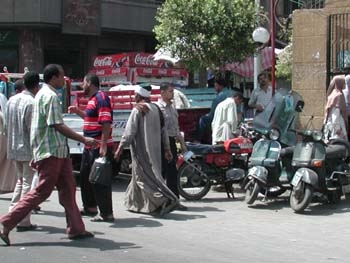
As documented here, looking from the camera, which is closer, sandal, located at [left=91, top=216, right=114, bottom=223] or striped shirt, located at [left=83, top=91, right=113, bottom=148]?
striped shirt, located at [left=83, top=91, right=113, bottom=148]

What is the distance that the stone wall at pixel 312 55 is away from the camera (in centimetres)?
1400

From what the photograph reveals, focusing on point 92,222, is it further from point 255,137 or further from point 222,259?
point 255,137

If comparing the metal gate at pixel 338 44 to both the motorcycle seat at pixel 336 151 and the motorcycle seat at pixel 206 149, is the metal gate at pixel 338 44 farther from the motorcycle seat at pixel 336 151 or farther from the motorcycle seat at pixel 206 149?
the motorcycle seat at pixel 206 149

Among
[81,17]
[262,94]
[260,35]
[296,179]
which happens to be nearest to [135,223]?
[296,179]

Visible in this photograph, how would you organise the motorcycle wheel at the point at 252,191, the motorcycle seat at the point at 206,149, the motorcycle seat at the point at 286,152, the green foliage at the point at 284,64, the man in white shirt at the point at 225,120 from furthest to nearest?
1. the green foliage at the point at 284,64
2. the man in white shirt at the point at 225,120
3. the motorcycle seat at the point at 206,149
4. the motorcycle seat at the point at 286,152
5. the motorcycle wheel at the point at 252,191

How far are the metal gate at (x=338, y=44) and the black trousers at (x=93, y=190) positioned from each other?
19.5ft

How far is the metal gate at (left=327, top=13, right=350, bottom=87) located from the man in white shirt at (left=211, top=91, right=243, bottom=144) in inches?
93.6

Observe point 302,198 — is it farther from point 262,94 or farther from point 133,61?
point 133,61

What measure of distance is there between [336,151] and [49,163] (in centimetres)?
490

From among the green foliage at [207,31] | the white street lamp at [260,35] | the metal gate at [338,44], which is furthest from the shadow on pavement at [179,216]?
the green foliage at [207,31]

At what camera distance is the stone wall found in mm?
14000

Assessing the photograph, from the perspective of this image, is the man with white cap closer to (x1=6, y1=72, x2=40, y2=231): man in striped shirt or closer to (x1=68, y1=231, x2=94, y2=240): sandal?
(x1=6, y1=72, x2=40, y2=231): man in striped shirt

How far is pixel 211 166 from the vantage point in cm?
1194

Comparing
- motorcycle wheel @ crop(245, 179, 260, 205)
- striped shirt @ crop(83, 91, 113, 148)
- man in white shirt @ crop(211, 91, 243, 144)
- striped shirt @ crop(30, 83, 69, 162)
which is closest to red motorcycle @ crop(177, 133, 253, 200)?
man in white shirt @ crop(211, 91, 243, 144)
